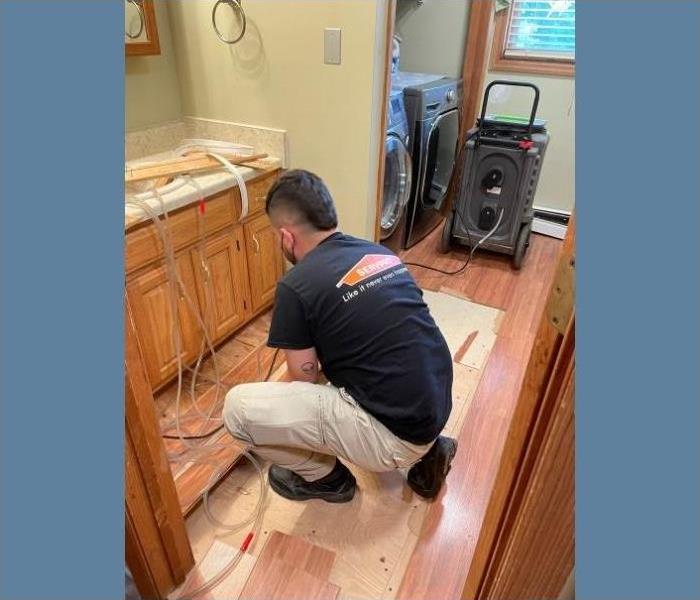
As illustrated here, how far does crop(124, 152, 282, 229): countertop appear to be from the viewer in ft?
5.02

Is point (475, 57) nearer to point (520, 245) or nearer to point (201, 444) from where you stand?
point (520, 245)

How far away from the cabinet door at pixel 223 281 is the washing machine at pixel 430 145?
1.32 m

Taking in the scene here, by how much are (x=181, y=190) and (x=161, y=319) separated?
0.49m

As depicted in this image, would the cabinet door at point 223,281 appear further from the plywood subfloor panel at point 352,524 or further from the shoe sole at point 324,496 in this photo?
the shoe sole at point 324,496

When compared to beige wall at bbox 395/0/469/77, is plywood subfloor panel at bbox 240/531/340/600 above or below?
below

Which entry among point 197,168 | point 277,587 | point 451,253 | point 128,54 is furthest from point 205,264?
point 451,253

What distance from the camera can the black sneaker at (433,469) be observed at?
4.86 feet

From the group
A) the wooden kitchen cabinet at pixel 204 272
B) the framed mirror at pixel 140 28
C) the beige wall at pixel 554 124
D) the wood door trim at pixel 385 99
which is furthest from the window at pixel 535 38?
the framed mirror at pixel 140 28

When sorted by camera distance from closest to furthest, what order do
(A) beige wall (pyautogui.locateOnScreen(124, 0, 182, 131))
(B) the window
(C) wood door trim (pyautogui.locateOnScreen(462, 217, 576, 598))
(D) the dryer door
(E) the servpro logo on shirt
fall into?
(C) wood door trim (pyautogui.locateOnScreen(462, 217, 576, 598)) → (E) the servpro logo on shirt → (A) beige wall (pyautogui.locateOnScreen(124, 0, 182, 131)) → (D) the dryer door → (B) the window

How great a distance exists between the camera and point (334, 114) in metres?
1.95

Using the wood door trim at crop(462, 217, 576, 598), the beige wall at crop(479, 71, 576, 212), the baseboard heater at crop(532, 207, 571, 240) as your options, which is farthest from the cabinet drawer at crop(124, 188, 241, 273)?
the beige wall at crop(479, 71, 576, 212)

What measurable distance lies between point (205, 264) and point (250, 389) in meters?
0.69

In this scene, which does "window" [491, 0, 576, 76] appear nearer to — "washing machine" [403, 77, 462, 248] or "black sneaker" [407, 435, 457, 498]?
"washing machine" [403, 77, 462, 248]


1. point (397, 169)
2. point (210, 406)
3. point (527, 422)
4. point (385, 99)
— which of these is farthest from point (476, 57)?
point (527, 422)
